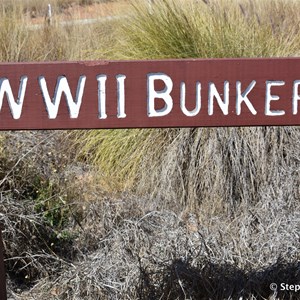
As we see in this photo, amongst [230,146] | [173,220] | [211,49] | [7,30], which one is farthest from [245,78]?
[7,30]

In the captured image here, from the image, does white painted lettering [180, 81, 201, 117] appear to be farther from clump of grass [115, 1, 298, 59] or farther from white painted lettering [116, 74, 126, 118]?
clump of grass [115, 1, 298, 59]

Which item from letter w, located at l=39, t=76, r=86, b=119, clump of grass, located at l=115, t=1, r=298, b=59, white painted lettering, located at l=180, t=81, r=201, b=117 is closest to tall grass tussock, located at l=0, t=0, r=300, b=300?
clump of grass, located at l=115, t=1, r=298, b=59

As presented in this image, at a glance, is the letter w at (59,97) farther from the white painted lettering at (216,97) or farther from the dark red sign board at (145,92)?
the white painted lettering at (216,97)

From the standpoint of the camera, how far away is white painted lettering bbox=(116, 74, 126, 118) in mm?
2697

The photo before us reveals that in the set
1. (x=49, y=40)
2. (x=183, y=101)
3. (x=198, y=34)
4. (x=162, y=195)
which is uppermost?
(x=49, y=40)

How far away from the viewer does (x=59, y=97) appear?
269cm

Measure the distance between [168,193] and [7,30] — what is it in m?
2.81

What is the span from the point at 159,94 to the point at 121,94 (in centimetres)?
15

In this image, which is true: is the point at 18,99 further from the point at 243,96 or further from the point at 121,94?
the point at 243,96

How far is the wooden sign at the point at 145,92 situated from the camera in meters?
2.69

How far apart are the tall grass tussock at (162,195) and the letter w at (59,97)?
4.07ft

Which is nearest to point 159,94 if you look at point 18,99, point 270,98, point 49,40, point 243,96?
point 243,96

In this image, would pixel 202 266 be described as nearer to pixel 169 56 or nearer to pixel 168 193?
pixel 168 193

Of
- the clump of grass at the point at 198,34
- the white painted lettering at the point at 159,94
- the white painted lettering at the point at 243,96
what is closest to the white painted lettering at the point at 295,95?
the white painted lettering at the point at 243,96
